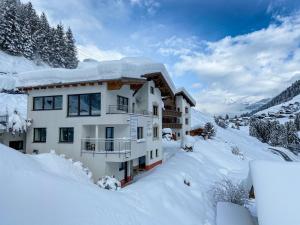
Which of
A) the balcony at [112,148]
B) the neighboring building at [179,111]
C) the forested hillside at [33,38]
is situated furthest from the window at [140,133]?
the forested hillside at [33,38]

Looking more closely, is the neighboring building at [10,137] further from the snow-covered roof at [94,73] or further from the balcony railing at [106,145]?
the balcony railing at [106,145]

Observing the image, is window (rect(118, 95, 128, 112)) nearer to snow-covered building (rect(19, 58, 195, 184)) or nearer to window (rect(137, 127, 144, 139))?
snow-covered building (rect(19, 58, 195, 184))

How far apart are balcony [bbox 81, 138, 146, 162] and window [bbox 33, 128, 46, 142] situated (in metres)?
4.76

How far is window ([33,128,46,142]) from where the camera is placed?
80.4ft

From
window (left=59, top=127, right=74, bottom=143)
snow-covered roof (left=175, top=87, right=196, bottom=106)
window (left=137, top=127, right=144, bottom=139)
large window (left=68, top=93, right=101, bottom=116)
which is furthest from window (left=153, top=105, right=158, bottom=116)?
snow-covered roof (left=175, top=87, right=196, bottom=106)

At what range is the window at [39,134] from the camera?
24502mm

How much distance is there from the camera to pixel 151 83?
96.9ft

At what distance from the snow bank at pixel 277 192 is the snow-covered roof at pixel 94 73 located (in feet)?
43.8

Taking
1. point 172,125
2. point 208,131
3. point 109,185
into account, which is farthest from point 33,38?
point 109,185

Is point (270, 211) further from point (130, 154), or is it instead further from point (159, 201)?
point (130, 154)

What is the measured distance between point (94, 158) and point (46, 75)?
9.11 metres

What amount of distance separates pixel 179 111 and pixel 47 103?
29534 millimetres

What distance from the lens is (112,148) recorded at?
22.8m

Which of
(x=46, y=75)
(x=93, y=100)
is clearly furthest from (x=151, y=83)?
(x=46, y=75)
